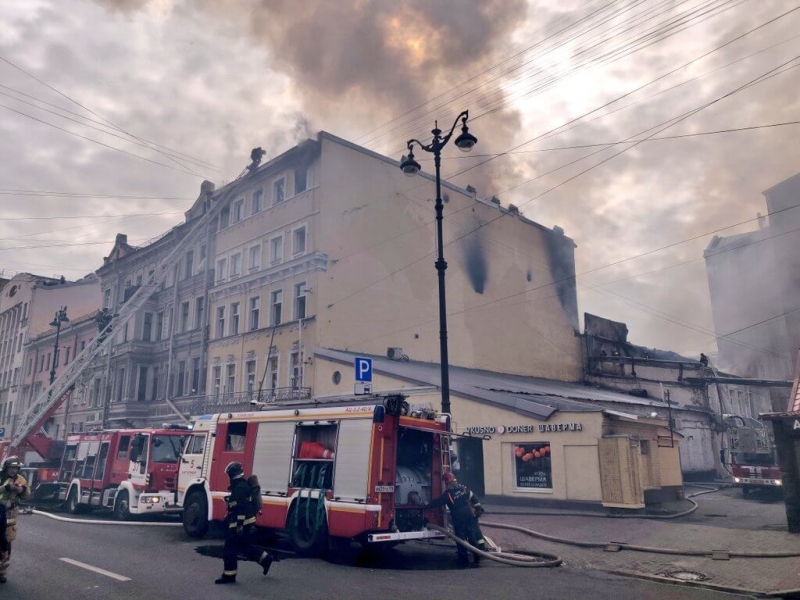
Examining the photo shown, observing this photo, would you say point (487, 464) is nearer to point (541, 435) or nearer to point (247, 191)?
point (541, 435)

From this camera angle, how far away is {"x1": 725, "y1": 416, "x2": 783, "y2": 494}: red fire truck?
21.0m

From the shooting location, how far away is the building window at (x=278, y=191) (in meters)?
31.9

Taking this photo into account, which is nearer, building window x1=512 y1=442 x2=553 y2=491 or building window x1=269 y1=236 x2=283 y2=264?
building window x1=512 y1=442 x2=553 y2=491

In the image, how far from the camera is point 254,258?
1288 inches

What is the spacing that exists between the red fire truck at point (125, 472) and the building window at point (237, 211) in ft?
56.6

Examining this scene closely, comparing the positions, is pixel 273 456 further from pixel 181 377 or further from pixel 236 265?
pixel 181 377

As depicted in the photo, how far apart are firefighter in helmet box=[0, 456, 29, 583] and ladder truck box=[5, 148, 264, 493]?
2060 cm

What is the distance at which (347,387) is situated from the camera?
2602 cm

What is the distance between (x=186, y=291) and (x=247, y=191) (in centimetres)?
814

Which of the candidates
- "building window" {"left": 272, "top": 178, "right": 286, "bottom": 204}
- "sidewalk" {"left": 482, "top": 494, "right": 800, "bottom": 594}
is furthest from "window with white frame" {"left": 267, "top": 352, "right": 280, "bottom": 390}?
"sidewalk" {"left": 482, "top": 494, "right": 800, "bottom": 594}

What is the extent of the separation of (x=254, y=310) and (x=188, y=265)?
9.38 metres

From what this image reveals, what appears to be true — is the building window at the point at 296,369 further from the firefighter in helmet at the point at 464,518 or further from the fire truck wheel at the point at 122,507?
the firefighter in helmet at the point at 464,518

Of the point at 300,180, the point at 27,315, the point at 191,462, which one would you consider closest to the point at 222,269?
the point at 300,180

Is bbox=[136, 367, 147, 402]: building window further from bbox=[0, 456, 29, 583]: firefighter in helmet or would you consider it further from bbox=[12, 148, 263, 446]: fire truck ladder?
bbox=[0, 456, 29, 583]: firefighter in helmet
